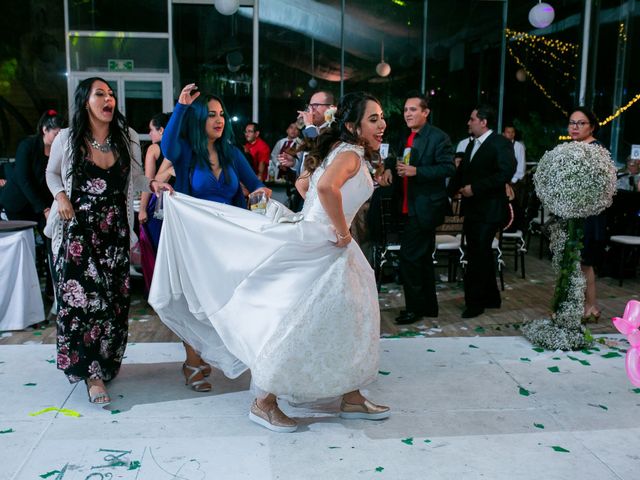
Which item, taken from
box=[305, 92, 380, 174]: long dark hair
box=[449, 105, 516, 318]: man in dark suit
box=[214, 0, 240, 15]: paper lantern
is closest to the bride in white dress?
box=[305, 92, 380, 174]: long dark hair

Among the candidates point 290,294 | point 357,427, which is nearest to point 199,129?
point 290,294

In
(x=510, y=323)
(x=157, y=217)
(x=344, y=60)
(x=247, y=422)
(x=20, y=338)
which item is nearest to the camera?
(x=247, y=422)

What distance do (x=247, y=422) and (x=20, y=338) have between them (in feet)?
7.79

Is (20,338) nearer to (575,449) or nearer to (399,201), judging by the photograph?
(399,201)

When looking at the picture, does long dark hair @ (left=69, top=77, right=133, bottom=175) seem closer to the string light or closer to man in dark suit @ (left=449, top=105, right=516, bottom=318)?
man in dark suit @ (left=449, top=105, right=516, bottom=318)

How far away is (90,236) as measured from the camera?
3.85 metres

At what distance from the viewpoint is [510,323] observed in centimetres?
566

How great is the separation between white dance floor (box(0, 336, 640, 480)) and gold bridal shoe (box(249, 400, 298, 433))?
0.13 ft

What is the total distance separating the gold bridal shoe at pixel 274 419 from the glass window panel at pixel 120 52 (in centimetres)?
881

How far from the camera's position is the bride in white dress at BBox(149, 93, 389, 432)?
132 inches

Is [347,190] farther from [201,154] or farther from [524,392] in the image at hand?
[524,392]

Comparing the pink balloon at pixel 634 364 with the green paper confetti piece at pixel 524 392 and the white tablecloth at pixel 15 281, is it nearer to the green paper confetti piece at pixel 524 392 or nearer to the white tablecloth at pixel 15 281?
the green paper confetti piece at pixel 524 392

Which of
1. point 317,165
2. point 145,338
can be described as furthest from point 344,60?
point 317,165

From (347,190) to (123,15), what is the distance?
913 cm
